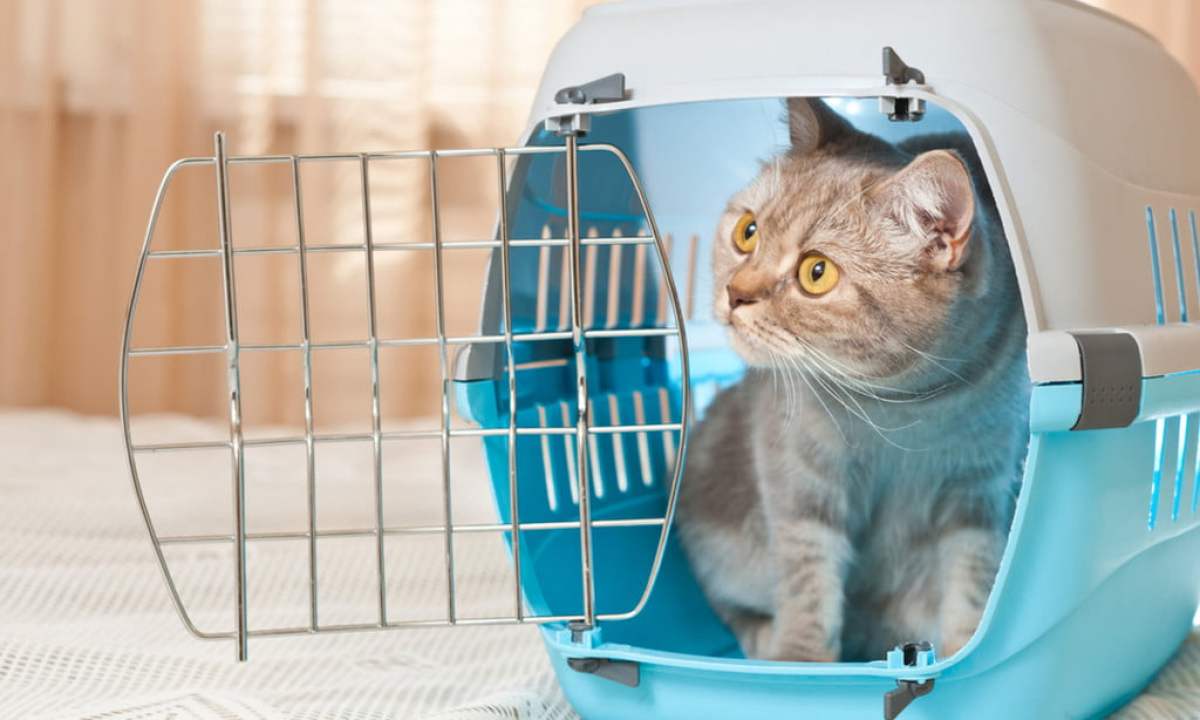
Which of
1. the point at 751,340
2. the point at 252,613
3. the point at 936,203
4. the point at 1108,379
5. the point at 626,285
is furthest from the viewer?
the point at 626,285

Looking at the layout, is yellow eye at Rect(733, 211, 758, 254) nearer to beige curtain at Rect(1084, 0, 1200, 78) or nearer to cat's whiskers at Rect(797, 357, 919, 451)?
cat's whiskers at Rect(797, 357, 919, 451)

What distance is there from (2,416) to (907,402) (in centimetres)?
195

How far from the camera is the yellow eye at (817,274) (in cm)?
93

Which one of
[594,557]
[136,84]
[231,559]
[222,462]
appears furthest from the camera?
[136,84]

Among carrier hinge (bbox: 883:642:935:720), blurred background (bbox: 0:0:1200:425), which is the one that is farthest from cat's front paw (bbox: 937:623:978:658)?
blurred background (bbox: 0:0:1200:425)

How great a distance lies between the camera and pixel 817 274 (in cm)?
94

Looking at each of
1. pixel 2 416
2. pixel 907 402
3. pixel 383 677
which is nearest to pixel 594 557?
pixel 383 677

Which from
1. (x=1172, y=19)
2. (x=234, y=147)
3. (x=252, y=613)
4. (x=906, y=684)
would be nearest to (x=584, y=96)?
(x=906, y=684)

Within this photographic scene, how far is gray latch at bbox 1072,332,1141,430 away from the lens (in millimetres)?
714

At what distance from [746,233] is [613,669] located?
0.38m

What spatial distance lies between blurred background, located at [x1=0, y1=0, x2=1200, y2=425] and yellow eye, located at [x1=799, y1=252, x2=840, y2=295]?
1865mm

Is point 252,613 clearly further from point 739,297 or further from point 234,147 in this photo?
point 234,147

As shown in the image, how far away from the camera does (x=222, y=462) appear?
206 centimetres

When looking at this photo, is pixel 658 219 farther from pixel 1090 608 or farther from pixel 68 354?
pixel 68 354
